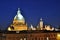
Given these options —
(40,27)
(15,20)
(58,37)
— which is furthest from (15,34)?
(15,20)

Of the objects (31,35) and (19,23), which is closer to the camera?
(31,35)

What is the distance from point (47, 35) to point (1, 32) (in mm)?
2622

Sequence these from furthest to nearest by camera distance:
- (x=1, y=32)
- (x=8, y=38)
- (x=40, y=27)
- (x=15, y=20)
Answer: (x=15, y=20) → (x=40, y=27) → (x=8, y=38) → (x=1, y=32)

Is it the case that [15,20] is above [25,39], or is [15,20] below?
above

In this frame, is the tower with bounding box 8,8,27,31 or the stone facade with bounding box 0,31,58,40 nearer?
the stone facade with bounding box 0,31,58,40

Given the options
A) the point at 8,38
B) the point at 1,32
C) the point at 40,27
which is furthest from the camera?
the point at 40,27

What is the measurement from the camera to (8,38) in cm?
1422

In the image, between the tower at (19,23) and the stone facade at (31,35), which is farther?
the tower at (19,23)

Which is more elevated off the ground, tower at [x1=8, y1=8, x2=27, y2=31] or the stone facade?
tower at [x1=8, y1=8, x2=27, y2=31]

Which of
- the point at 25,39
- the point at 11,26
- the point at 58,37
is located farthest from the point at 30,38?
the point at 11,26

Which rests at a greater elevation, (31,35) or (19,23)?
(19,23)

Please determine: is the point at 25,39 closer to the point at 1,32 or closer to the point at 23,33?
the point at 23,33

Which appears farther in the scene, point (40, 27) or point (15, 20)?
point (15, 20)

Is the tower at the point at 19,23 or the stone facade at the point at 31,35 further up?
the tower at the point at 19,23
